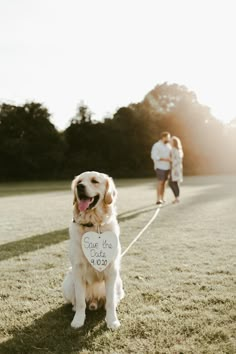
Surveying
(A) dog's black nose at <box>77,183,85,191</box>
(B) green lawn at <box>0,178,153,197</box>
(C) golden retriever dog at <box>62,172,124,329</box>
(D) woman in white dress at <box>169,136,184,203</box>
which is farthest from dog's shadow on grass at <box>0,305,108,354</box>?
(B) green lawn at <box>0,178,153,197</box>

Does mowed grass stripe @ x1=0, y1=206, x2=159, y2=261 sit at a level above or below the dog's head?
below

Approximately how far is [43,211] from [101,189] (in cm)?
880

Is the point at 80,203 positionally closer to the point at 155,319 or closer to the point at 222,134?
the point at 155,319

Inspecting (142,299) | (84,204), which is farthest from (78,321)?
(84,204)

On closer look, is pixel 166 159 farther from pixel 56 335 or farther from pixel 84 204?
pixel 56 335

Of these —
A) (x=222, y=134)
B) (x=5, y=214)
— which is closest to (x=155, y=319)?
(x=5, y=214)

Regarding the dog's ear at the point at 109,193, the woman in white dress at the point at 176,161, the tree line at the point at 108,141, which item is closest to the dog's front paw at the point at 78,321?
the dog's ear at the point at 109,193

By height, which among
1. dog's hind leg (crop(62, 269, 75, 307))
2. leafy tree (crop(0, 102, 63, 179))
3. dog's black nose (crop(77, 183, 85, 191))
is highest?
leafy tree (crop(0, 102, 63, 179))

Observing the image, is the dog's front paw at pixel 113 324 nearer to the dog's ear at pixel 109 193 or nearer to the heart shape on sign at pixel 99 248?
the heart shape on sign at pixel 99 248

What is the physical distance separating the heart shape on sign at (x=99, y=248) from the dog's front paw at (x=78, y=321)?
452 millimetres

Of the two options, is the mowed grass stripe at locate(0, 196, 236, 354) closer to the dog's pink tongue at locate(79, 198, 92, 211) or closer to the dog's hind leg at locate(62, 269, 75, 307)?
the dog's hind leg at locate(62, 269, 75, 307)

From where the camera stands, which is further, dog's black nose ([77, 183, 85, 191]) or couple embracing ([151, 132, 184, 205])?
couple embracing ([151, 132, 184, 205])

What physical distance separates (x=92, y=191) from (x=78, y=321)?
1209 millimetres

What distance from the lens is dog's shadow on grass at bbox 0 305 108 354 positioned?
3.10 meters
